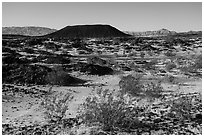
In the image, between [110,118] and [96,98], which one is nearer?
[110,118]

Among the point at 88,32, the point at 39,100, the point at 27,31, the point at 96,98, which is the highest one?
the point at 27,31

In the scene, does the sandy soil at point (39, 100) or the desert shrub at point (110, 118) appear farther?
the sandy soil at point (39, 100)

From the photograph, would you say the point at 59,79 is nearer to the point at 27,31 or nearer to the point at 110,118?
the point at 110,118

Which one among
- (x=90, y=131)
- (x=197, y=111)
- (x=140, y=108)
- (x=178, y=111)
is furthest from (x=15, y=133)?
(x=197, y=111)

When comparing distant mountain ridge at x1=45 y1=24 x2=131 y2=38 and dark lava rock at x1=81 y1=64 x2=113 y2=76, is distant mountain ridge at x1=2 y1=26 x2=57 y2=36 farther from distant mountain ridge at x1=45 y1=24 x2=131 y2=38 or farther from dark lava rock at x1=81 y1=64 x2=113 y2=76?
dark lava rock at x1=81 y1=64 x2=113 y2=76

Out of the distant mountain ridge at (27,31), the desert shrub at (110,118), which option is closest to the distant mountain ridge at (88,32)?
the distant mountain ridge at (27,31)

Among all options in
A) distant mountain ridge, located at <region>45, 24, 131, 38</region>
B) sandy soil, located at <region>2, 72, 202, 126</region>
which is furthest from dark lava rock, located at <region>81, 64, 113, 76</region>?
distant mountain ridge, located at <region>45, 24, 131, 38</region>

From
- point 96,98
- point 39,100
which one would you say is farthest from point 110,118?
point 39,100

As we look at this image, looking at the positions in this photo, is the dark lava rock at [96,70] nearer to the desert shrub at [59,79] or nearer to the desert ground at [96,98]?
the desert ground at [96,98]

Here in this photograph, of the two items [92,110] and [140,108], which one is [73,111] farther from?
[140,108]

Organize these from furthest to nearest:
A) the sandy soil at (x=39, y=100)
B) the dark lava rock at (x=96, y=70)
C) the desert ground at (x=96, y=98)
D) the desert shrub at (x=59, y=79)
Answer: the dark lava rock at (x=96, y=70) < the desert shrub at (x=59, y=79) < the sandy soil at (x=39, y=100) < the desert ground at (x=96, y=98)

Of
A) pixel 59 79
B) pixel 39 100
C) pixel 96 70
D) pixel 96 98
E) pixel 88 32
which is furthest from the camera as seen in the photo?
pixel 88 32
